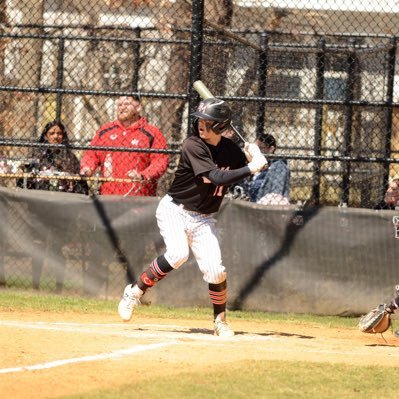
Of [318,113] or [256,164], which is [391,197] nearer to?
[318,113]

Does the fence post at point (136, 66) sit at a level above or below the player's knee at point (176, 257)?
above

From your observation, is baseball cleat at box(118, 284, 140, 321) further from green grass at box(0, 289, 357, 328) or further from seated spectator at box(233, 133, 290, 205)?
seated spectator at box(233, 133, 290, 205)

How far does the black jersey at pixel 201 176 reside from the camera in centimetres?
904

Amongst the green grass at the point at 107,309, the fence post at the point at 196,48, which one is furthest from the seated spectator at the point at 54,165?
the fence post at the point at 196,48

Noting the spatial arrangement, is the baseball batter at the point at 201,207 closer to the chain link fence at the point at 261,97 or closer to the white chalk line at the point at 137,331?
the white chalk line at the point at 137,331

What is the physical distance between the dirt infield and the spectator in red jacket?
5.49 feet

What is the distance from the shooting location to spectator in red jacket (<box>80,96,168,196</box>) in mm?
11391

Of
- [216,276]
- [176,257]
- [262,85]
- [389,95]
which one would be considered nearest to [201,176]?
[176,257]

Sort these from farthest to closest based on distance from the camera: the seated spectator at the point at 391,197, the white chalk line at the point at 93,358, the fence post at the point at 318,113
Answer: the fence post at the point at 318,113 → the seated spectator at the point at 391,197 → the white chalk line at the point at 93,358

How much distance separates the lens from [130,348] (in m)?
7.92

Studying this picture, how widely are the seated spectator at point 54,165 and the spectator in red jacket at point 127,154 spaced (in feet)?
1.05

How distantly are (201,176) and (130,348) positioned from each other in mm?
1719

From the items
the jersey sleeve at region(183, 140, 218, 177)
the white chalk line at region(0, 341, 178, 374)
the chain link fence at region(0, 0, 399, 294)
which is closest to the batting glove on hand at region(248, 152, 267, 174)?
the jersey sleeve at region(183, 140, 218, 177)

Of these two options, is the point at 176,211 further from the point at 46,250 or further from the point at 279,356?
the point at 46,250
